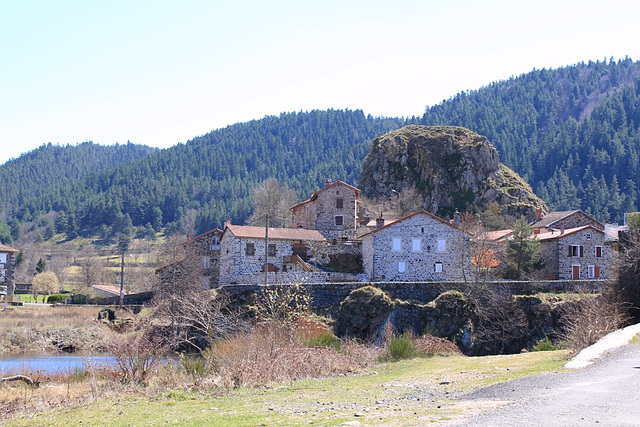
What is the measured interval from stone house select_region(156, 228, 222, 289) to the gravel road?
4335 cm

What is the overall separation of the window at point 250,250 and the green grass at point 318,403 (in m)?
34.8

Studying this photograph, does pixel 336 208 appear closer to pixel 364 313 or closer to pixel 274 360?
pixel 364 313

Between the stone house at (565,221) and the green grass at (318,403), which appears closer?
the green grass at (318,403)

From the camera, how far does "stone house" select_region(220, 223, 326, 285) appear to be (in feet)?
176

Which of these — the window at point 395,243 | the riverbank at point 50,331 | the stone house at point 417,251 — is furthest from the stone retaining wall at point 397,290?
the riverbank at point 50,331

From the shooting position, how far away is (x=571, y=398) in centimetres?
1213

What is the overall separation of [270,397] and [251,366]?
10.2 ft

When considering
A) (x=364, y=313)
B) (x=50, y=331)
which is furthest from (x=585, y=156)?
(x=50, y=331)

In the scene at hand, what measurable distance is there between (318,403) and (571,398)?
5093 millimetres

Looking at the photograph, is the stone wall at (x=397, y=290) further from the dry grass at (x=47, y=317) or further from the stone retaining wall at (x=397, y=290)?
the dry grass at (x=47, y=317)

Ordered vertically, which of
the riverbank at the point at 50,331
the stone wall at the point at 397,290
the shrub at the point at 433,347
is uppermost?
the stone wall at the point at 397,290

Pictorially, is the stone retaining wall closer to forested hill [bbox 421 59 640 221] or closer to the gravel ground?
the gravel ground

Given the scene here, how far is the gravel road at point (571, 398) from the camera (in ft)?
34.6

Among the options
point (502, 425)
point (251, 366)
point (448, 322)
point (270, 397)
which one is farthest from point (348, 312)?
point (502, 425)
